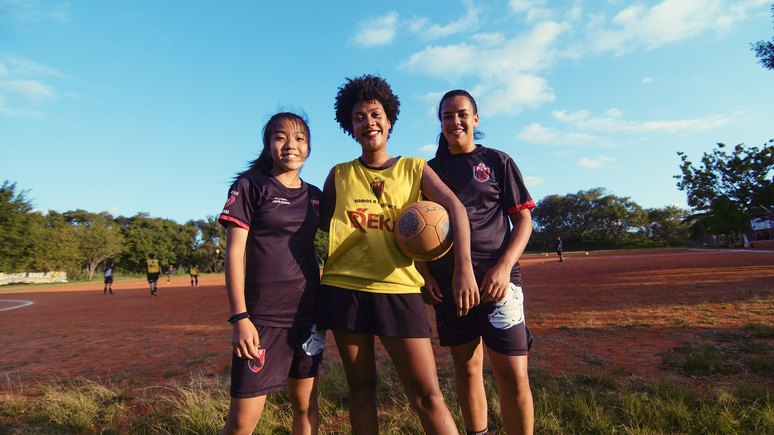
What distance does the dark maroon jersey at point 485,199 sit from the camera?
7.07ft

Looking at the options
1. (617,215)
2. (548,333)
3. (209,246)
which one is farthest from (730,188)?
(209,246)

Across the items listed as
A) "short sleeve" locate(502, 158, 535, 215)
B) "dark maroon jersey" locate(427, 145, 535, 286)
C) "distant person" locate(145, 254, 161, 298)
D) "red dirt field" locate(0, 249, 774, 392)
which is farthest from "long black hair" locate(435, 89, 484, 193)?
"distant person" locate(145, 254, 161, 298)

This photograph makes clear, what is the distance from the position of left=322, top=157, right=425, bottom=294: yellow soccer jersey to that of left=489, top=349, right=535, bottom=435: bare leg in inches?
26.1

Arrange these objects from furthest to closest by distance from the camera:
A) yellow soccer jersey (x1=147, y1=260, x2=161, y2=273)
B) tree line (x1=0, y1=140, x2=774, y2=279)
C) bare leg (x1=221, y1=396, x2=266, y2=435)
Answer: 1. tree line (x1=0, y1=140, x2=774, y2=279)
2. yellow soccer jersey (x1=147, y1=260, x2=161, y2=273)
3. bare leg (x1=221, y1=396, x2=266, y2=435)

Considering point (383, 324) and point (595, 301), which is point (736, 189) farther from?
point (383, 324)

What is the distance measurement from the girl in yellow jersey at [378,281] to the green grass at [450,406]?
1142mm

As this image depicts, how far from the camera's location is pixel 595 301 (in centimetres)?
865

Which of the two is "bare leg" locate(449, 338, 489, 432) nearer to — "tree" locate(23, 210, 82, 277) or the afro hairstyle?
the afro hairstyle

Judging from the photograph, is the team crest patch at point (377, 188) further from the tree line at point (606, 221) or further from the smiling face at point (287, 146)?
the tree line at point (606, 221)

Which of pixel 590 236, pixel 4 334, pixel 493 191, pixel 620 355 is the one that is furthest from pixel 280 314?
pixel 590 236

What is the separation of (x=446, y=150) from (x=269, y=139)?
3.96 ft

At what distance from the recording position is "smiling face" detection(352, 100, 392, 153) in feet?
6.98

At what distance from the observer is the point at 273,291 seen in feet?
6.52

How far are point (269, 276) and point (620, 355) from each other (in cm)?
461
